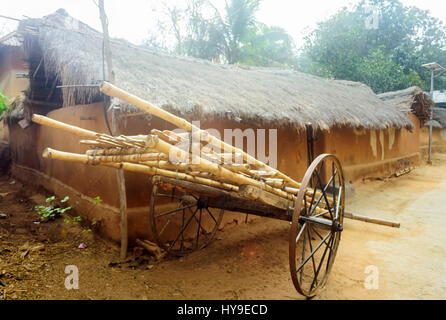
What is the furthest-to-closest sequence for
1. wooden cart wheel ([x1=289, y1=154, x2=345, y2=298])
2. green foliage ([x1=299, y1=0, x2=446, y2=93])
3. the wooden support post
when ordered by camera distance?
green foliage ([x1=299, y1=0, x2=446, y2=93]) → the wooden support post → wooden cart wheel ([x1=289, y1=154, x2=345, y2=298])

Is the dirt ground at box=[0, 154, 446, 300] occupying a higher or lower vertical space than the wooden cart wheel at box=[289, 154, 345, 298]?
lower

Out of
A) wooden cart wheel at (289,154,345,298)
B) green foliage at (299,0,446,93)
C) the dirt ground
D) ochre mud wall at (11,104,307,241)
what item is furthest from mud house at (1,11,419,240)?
green foliage at (299,0,446,93)

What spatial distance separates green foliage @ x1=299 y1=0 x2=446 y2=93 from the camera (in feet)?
52.9

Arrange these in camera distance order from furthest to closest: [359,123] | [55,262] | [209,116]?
[359,123] → [209,116] → [55,262]

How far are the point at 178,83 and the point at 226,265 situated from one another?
2833 millimetres

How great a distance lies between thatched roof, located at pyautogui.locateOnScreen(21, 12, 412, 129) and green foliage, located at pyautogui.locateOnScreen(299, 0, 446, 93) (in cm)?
1073

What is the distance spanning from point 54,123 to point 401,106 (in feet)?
40.7

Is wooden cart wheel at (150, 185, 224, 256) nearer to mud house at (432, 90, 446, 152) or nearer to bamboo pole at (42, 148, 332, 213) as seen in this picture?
bamboo pole at (42, 148, 332, 213)

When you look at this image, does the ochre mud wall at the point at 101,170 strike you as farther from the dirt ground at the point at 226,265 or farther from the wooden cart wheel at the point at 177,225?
the dirt ground at the point at 226,265

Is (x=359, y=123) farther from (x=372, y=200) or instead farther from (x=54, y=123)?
(x=54, y=123)

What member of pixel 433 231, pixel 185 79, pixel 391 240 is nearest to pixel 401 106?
pixel 433 231
